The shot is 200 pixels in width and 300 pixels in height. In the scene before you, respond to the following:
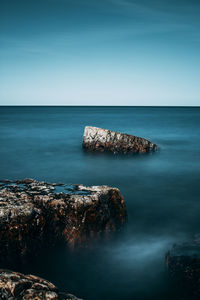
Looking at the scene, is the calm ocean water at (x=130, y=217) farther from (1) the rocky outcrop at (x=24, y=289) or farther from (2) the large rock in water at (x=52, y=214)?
(1) the rocky outcrop at (x=24, y=289)

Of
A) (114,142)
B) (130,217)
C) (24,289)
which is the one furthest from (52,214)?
(114,142)

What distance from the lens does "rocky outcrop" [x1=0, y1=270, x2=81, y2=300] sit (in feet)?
10.7

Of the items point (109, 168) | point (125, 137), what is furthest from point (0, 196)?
point (125, 137)

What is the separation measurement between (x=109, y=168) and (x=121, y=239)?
6.23 m

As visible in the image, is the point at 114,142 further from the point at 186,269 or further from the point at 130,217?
the point at 186,269

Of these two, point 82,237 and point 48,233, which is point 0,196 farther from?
point 82,237

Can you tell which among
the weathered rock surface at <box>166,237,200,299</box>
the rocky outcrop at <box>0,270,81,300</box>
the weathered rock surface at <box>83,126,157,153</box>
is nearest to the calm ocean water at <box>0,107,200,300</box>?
the weathered rock surface at <box>166,237,200,299</box>

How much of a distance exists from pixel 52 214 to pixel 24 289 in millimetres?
2204

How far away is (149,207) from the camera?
8266 millimetres

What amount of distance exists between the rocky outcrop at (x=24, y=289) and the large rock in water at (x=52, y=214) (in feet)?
4.84

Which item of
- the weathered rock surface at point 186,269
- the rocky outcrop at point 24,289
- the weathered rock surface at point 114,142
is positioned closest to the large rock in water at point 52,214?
the rocky outcrop at point 24,289

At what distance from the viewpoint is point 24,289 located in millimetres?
3389

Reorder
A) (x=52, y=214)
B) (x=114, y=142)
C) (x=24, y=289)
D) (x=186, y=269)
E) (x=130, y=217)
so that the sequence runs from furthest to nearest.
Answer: (x=114, y=142) < (x=130, y=217) < (x=52, y=214) < (x=186, y=269) < (x=24, y=289)

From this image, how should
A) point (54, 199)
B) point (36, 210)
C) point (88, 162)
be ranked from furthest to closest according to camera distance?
point (88, 162)
point (54, 199)
point (36, 210)
